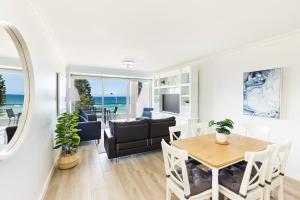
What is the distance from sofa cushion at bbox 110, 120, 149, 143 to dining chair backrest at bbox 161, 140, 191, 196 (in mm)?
1443

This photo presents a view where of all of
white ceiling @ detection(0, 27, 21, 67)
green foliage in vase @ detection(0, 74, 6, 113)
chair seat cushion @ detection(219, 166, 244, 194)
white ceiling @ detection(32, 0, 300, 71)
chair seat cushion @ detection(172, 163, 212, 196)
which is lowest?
chair seat cushion @ detection(172, 163, 212, 196)

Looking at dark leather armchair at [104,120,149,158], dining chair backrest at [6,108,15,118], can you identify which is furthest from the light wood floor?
dining chair backrest at [6,108,15,118]

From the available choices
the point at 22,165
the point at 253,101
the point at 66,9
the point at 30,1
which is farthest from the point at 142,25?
the point at 253,101

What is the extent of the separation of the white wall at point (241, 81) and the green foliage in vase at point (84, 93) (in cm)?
452

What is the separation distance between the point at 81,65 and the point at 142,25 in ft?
12.7

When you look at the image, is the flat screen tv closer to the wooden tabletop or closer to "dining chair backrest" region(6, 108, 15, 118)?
the wooden tabletop

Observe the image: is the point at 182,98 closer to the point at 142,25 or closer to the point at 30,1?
the point at 142,25

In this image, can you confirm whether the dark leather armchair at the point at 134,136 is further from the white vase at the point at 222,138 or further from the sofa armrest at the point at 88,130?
the white vase at the point at 222,138

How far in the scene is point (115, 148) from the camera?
Answer: 2977mm

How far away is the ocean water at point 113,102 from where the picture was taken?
21.3ft

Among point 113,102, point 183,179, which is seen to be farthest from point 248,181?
point 113,102

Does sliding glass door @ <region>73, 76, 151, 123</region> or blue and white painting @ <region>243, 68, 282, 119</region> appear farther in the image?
sliding glass door @ <region>73, 76, 151, 123</region>

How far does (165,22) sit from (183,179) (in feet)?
6.60

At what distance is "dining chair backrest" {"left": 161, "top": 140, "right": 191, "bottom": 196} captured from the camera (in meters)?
1.39
